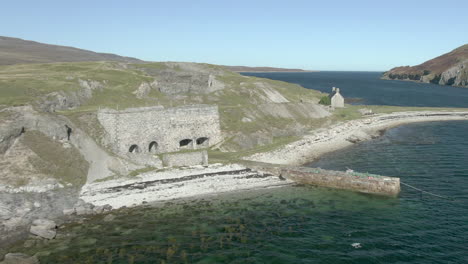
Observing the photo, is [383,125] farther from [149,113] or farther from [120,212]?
[120,212]

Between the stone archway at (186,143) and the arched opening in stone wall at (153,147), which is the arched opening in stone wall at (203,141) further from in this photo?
the arched opening in stone wall at (153,147)

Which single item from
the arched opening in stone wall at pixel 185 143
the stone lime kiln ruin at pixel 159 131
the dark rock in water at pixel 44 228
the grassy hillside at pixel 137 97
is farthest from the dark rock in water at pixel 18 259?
the arched opening in stone wall at pixel 185 143

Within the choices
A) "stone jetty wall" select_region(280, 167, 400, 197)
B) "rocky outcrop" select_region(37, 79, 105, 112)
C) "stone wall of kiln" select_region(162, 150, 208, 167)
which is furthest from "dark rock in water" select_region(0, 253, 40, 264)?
"rocky outcrop" select_region(37, 79, 105, 112)

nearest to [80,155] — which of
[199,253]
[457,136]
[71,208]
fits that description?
[71,208]

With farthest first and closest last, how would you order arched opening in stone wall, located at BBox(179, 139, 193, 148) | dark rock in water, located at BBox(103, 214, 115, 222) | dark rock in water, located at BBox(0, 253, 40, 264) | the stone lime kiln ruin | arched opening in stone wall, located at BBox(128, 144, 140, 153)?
arched opening in stone wall, located at BBox(179, 139, 193, 148)
arched opening in stone wall, located at BBox(128, 144, 140, 153)
the stone lime kiln ruin
dark rock in water, located at BBox(103, 214, 115, 222)
dark rock in water, located at BBox(0, 253, 40, 264)

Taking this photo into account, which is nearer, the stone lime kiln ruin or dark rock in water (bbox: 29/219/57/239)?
dark rock in water (bbox: 29/219/57/239)

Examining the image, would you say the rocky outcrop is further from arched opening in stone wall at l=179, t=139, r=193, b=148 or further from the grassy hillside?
arched opening in stone wall at l=179, t=139, r=193, b=148

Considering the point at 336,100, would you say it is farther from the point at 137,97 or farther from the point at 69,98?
the point at 69,98
